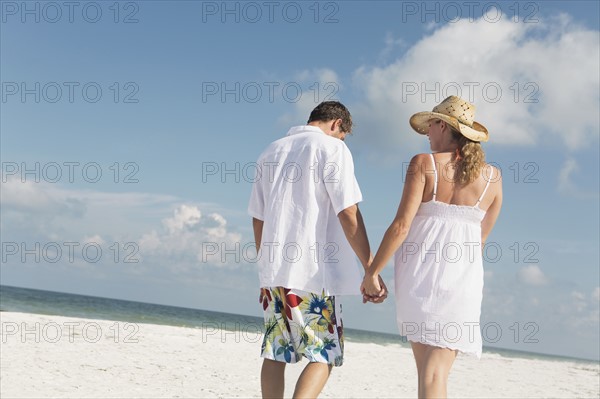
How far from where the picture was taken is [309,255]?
3447 millimetres

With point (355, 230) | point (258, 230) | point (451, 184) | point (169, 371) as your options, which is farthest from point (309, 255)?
point (169, 371)

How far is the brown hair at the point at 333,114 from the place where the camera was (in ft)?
12.2

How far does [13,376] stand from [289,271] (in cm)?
529

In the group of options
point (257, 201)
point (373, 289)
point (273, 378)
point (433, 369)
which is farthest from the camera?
point (257, 201)

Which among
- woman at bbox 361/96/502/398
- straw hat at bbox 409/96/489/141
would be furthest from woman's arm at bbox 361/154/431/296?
straw hat at bbox 409/96/489/141

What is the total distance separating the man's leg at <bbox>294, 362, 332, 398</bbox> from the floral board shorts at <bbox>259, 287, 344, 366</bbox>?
41mm

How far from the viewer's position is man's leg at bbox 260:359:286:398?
358 centimetres

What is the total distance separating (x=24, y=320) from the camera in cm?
1265

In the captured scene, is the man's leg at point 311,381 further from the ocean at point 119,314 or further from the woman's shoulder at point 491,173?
the ocean at point 119,314

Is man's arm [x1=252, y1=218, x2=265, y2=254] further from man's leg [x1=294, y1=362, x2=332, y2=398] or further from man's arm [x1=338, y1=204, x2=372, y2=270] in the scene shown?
man's leg [x1=294, y1=362, x2=332, y2=398]

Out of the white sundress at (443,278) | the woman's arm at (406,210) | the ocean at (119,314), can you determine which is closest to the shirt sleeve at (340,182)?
the woman's arm at (406,210)

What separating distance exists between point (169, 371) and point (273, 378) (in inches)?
209

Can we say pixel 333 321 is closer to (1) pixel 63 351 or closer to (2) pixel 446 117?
(2) pixel 446 117

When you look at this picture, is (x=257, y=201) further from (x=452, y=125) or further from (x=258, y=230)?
(x=452, y=125)
